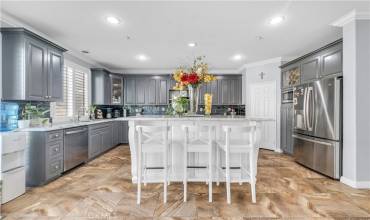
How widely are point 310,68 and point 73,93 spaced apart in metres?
5.82

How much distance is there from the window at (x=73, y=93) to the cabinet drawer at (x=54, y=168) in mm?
1432

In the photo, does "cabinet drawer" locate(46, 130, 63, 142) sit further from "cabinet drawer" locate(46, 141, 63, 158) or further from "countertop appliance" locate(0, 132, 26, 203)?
"countertop appliance" locate(0, 132, 26, 203)

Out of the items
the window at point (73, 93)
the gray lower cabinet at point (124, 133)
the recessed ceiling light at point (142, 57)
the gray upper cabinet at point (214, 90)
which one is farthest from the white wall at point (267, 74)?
the window at point (73, 93)

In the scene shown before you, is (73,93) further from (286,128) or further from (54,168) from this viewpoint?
(286,128)

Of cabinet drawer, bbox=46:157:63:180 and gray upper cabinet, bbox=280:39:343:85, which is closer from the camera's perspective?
cabinet drawer, bbox=46:157:63:180

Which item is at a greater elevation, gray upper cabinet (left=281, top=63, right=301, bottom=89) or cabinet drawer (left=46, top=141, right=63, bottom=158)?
gray upper cabinet (left=281, top=63, right=301, bottom=89)

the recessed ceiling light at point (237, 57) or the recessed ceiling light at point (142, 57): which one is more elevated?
the recessed ceiling light at point (142, 57)

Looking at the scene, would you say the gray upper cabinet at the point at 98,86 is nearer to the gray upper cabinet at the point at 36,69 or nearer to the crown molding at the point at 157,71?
the crown molding at the point at 157,71

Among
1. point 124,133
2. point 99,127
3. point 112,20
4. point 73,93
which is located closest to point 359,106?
point 112,20

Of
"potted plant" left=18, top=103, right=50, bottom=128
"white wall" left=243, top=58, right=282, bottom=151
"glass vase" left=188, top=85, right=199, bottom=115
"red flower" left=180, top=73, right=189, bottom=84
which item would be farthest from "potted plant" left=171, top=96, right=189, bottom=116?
"white wall" left=243, top=58, right=282, bottom=151

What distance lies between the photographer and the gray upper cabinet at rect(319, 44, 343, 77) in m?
3.68

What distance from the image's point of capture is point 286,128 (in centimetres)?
560

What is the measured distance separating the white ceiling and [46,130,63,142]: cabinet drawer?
6.06ft

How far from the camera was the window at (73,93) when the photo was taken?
16.3 feet
